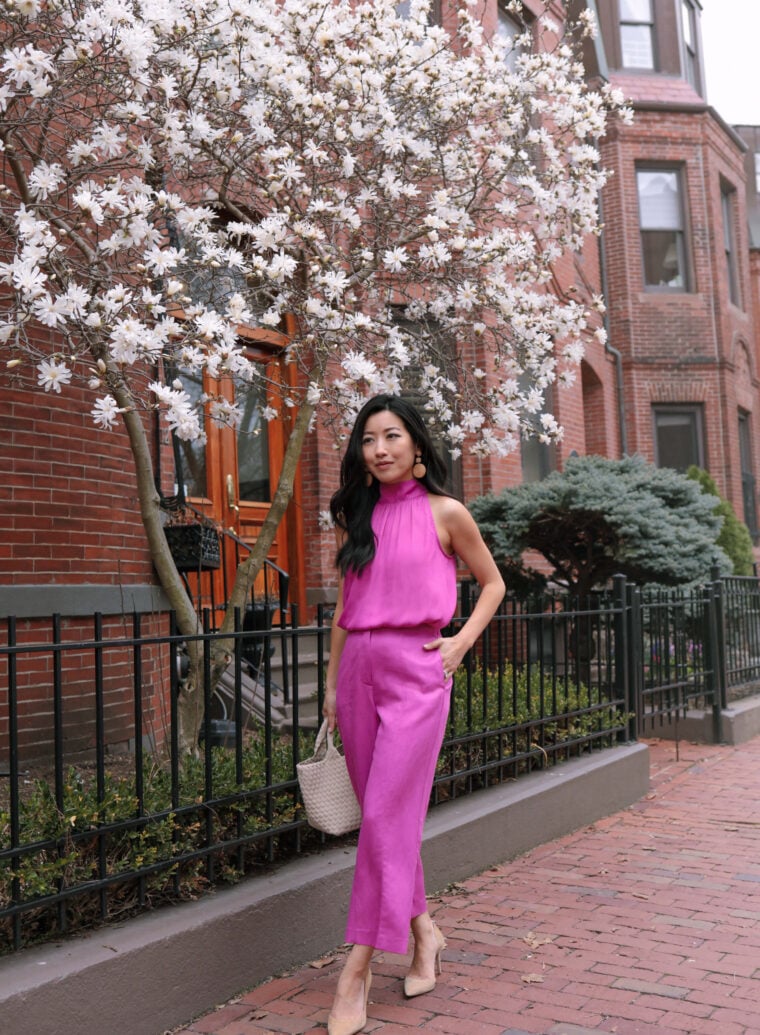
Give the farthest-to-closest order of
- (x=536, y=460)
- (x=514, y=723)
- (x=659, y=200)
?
(x=659, y=200)
(x=536, y=460)
(x=514, y=723)

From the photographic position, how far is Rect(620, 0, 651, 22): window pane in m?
18.3

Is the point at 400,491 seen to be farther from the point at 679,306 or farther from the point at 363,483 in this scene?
the point at 679,306

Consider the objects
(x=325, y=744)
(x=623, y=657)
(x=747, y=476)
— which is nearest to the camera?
(x=325, y=744)

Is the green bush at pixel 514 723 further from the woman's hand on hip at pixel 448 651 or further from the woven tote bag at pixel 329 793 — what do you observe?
the woman's hand on hip at pixel 448 651

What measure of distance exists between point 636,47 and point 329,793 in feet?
58.0

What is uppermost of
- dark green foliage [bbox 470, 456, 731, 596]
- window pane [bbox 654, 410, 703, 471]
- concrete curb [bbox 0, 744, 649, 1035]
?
window pane [bbox 654, 410, 703, 471]

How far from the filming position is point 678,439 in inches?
706

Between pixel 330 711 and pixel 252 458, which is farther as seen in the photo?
pixel 252 458

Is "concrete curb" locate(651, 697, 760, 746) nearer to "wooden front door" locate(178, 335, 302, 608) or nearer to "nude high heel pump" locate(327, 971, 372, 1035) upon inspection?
"wooden front door" locate(178, 335, 302, 608)

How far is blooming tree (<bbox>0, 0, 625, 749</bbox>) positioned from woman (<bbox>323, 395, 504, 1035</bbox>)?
1029mm

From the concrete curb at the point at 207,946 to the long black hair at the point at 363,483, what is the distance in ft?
4.29

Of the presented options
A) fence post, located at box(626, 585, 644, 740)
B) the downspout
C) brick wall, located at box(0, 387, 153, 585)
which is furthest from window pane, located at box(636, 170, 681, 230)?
brick wall, located at box(0, 387, 153, 585)

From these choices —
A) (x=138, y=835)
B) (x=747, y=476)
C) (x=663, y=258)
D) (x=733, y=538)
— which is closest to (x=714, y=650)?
(x=733, y=538)

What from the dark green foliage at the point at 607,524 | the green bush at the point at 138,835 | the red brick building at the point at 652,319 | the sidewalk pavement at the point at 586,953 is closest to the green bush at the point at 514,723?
the sidewalk pavement at the point at 586,953
